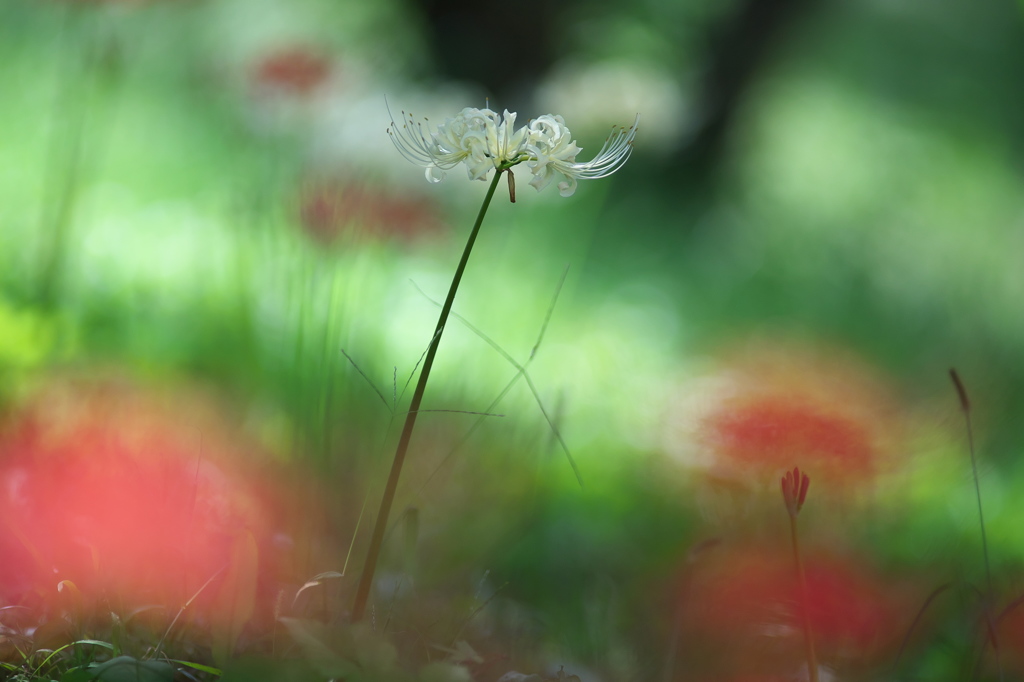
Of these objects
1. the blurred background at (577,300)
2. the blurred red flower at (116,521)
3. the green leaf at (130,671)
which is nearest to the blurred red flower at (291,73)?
the blurred background at (577,300)

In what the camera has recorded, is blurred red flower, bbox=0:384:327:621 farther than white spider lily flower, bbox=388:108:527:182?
Yes

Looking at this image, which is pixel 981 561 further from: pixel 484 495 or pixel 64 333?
pixel 64 333

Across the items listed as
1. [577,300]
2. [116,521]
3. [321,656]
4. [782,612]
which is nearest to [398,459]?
[321,656]

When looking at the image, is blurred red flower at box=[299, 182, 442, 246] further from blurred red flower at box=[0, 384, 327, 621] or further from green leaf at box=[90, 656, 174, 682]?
green leaf at box=[90, 656, 174, 682]

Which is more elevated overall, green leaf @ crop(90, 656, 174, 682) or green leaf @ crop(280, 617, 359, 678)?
green leaf @ crop(280, 617, 359, 678)

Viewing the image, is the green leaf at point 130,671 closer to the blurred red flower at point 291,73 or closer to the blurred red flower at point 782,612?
the blurred red flower at point 782,612

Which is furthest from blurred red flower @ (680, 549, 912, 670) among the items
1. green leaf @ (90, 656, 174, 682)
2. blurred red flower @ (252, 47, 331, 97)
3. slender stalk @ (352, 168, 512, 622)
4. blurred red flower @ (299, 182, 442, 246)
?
blurred red flower @ (252, 47, 331, 97)

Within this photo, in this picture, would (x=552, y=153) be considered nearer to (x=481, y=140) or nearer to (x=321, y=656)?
(x=481, y=140)

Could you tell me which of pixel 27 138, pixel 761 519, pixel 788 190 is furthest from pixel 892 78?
pixel 27 138
